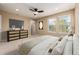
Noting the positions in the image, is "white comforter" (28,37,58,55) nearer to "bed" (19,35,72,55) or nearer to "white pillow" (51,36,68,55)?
"bed" (19,35,72,55)

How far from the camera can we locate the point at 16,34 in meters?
2.38

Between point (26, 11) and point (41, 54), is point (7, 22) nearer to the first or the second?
point (26, 11)

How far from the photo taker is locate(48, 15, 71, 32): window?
2383mm

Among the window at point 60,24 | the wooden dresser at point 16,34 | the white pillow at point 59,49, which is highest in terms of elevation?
the window at point 60,24

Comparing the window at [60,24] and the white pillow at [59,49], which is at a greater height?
the window at [60,24]

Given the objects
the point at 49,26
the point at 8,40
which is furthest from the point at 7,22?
the point at 49,26

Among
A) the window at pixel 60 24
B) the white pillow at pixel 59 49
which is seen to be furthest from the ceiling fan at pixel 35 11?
the white pillow at pixel 59 49

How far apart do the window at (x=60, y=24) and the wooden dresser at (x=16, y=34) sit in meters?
0.55

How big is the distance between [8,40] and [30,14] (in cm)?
69

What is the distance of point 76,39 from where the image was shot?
2.30 metres

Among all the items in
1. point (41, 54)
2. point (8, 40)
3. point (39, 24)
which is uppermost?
point (39, 24)

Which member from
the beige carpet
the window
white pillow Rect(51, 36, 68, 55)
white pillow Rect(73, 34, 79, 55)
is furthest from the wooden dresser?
white pillow Rect(73, 34, 79, 55)

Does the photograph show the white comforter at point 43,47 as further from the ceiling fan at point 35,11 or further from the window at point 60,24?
the ceiling fan at point 35,11

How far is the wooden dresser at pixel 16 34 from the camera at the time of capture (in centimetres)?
230
